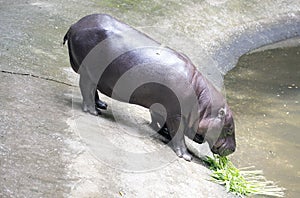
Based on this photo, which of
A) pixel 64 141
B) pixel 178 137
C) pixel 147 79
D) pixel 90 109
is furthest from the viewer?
pixel 90 109

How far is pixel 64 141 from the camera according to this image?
186 inches

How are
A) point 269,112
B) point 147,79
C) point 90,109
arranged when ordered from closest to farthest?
point 147,79, point 90,109, point 269,112

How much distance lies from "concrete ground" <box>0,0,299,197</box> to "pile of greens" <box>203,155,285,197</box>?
14cm

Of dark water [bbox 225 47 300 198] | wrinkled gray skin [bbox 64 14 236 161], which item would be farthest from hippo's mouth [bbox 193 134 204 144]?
dark water [bbox 225 47 300 198]

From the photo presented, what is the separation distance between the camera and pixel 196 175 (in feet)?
17.3

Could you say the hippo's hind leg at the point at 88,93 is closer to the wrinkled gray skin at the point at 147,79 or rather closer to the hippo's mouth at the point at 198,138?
the wrinkled gray skin at the point at 147,79

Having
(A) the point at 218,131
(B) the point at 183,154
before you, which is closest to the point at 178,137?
(B) the point at 183,154

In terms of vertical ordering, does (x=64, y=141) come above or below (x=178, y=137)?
above

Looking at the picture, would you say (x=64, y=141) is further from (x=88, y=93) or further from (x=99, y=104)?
(x=99, y=104)

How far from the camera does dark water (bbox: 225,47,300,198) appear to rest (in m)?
6.55

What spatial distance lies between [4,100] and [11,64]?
4.30ft

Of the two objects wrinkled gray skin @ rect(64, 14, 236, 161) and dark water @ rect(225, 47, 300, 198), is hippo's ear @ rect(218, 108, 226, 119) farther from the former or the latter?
dark water @ rect(225, 47, 300, 198)

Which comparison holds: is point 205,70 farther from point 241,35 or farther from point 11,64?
point 11,64

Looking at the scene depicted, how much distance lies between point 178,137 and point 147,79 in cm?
65
